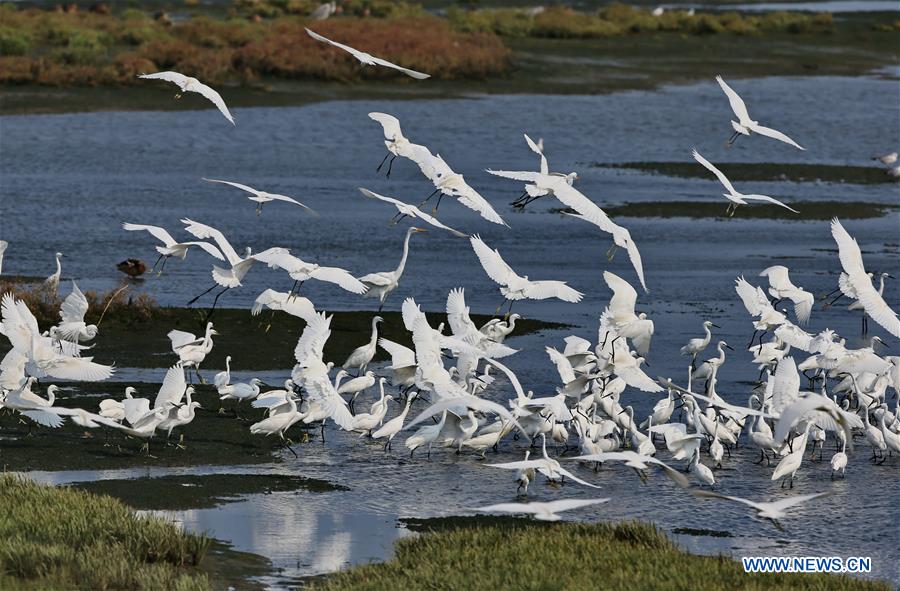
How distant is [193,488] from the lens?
1230 centimetres

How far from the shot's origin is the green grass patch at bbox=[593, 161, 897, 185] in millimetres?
30922

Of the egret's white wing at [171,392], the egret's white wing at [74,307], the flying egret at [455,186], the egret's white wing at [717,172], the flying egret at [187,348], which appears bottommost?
the flying egret at [187,348]

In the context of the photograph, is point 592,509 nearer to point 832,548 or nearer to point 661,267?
point 832,548

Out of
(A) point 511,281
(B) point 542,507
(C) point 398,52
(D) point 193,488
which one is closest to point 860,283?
(A) point 511,281

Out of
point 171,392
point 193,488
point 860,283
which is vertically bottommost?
point 193,488

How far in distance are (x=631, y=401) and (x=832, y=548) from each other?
4.76 metres

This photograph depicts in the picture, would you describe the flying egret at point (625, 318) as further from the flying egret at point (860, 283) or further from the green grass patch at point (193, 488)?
the green grass patch at point (193, 488)

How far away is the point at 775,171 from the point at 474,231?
925 centimetres

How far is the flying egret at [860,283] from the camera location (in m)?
13.3

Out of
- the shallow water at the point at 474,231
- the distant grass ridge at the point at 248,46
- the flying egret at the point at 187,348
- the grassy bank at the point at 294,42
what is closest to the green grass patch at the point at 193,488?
the shallow water at the point at 474,231

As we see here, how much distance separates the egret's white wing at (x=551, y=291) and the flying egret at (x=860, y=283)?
2377 mm

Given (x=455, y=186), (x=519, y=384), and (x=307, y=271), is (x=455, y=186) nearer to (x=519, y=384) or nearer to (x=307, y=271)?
(x=307, y=271)

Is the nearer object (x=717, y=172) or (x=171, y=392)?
(x=171, y=392)

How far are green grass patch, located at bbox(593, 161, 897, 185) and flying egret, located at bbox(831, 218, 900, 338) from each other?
17166 millimetres
